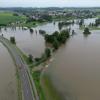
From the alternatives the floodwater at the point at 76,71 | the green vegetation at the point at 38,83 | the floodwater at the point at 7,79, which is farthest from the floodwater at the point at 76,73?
the floodwater at the point at 7,79

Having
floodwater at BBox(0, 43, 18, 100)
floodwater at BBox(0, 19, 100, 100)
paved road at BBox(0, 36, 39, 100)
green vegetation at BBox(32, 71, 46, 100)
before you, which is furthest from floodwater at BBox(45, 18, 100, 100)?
floodwater at BBox(0, 43, 18, 100)

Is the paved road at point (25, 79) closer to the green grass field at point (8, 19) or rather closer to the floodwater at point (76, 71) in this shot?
the floodwater at point (76, 71)

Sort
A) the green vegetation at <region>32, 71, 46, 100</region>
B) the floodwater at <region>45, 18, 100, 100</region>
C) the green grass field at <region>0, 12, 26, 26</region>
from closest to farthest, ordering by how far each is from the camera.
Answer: the green vegetation at <region>32, 71, 46, 100</region>, the floodwater at <region>45, 18, 100, 100</region>, the green grass field at <region>0, 12, 26, 26</region>

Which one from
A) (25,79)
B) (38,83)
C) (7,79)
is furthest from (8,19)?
(38,83)

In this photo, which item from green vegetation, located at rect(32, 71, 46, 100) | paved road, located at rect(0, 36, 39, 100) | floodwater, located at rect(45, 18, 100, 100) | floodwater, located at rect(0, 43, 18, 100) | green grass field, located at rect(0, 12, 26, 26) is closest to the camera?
paved road, located at rect(0, 36, 39, 100)

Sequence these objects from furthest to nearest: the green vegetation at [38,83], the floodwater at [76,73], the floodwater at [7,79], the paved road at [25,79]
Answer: the floodwater at [76,73]
the floodwater at [7,79]
the green vegetation at [38,83]
the paved road at [25,79]

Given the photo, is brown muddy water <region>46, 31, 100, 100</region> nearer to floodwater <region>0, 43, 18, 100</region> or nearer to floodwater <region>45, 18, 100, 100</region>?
floodwater <region>45, 18, 100, 100</region>

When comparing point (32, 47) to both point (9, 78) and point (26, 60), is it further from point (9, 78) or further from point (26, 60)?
point (9, 78)

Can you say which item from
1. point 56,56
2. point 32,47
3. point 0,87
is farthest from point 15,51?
point 0,87

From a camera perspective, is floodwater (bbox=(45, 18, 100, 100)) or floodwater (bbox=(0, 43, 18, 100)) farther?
floodwater (bbox=(45, 18, 100, 100))
